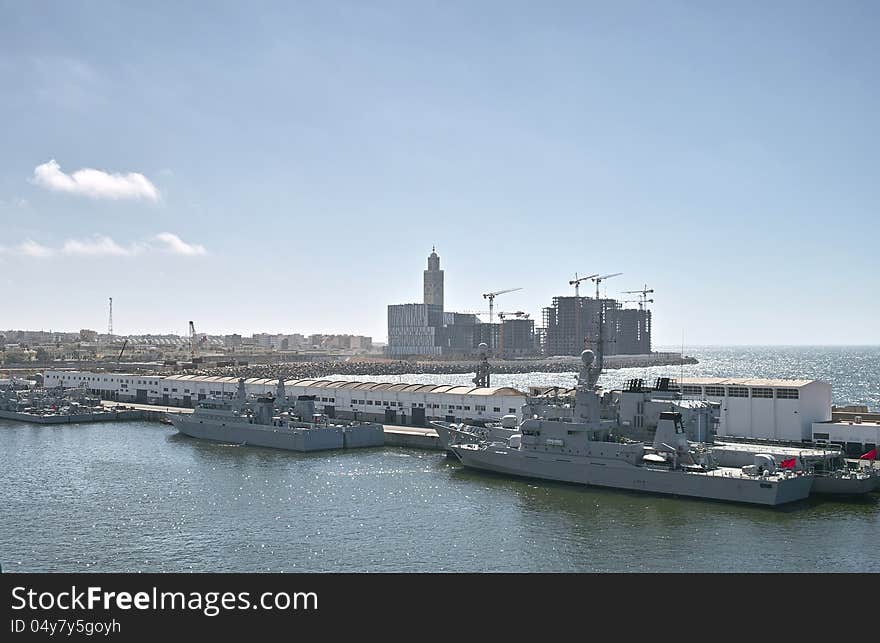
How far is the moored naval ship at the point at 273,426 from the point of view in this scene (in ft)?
186

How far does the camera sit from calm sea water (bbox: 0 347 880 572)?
92.3 ft

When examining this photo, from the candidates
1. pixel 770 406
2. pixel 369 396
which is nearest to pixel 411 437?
pixel 369 396

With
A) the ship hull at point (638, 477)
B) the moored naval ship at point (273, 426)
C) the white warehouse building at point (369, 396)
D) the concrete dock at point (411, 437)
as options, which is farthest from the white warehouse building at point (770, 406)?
the moored naval ship at point (273, 426)

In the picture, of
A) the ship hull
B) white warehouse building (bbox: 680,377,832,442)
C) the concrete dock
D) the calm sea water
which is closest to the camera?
the calm sea water

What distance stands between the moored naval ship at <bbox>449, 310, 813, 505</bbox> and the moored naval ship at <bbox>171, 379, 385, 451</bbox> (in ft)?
40.4

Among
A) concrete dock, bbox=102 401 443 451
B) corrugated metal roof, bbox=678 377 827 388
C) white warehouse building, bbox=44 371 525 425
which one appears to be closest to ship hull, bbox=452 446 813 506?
concrete dock, bbox=102 401 443 451

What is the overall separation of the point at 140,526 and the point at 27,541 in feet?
14.1

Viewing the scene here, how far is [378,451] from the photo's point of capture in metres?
56.1

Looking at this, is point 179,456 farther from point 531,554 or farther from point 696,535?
point 696,535

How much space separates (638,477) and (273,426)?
30.0 m

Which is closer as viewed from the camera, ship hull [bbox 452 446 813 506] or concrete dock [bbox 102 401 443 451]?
ship hull [bbox 452 446 813 506]

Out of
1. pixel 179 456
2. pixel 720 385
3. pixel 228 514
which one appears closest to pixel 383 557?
pixel 228 514

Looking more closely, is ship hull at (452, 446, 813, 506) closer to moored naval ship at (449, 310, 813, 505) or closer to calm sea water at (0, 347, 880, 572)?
moored naval ship at (449, 310, 813, 505)
